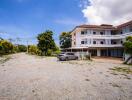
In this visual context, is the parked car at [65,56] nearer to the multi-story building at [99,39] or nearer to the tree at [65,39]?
the multi-story building at [99,39]

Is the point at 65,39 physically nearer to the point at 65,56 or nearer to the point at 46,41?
the point at 46,41

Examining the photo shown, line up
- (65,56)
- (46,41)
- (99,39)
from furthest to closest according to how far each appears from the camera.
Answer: (46,41) < (99,39) < (65,56)

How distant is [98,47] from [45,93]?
33.8 metres

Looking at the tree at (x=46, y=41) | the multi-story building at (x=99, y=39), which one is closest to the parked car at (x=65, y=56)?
the multi-story building at (x=99, y=39)

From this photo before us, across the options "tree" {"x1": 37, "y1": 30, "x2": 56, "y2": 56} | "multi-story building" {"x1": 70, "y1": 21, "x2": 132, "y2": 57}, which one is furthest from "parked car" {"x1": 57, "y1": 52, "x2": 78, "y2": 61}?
"tree" {"x1": 37, "y1": 30, "x2": 56, "y2": 56}

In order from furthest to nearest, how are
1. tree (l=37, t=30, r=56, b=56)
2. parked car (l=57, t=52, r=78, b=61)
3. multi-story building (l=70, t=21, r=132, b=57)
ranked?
tree (l=37, t=30, r=56, b=56) < multi-story building (l=70, t=21, r=132, b=57) < parked car (l=57, t=52, r=78, b=61)

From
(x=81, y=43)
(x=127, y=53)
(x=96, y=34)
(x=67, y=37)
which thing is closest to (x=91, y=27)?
(x=96, y=34)

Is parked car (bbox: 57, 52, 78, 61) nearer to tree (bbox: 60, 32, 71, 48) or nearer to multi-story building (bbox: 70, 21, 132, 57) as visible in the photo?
multi-story building (bbox: 70, 21, 132, 57)

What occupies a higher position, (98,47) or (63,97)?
(98,47)

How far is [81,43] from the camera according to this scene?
40469mm

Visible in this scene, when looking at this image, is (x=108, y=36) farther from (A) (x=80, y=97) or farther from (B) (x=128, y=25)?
(A) (x=80, y=97)

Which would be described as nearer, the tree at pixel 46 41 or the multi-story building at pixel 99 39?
the multi-story building at pixel 99 39

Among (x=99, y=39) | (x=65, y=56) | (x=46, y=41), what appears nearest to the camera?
(x=65, y=56)

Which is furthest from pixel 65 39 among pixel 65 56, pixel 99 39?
pixel 65 56
